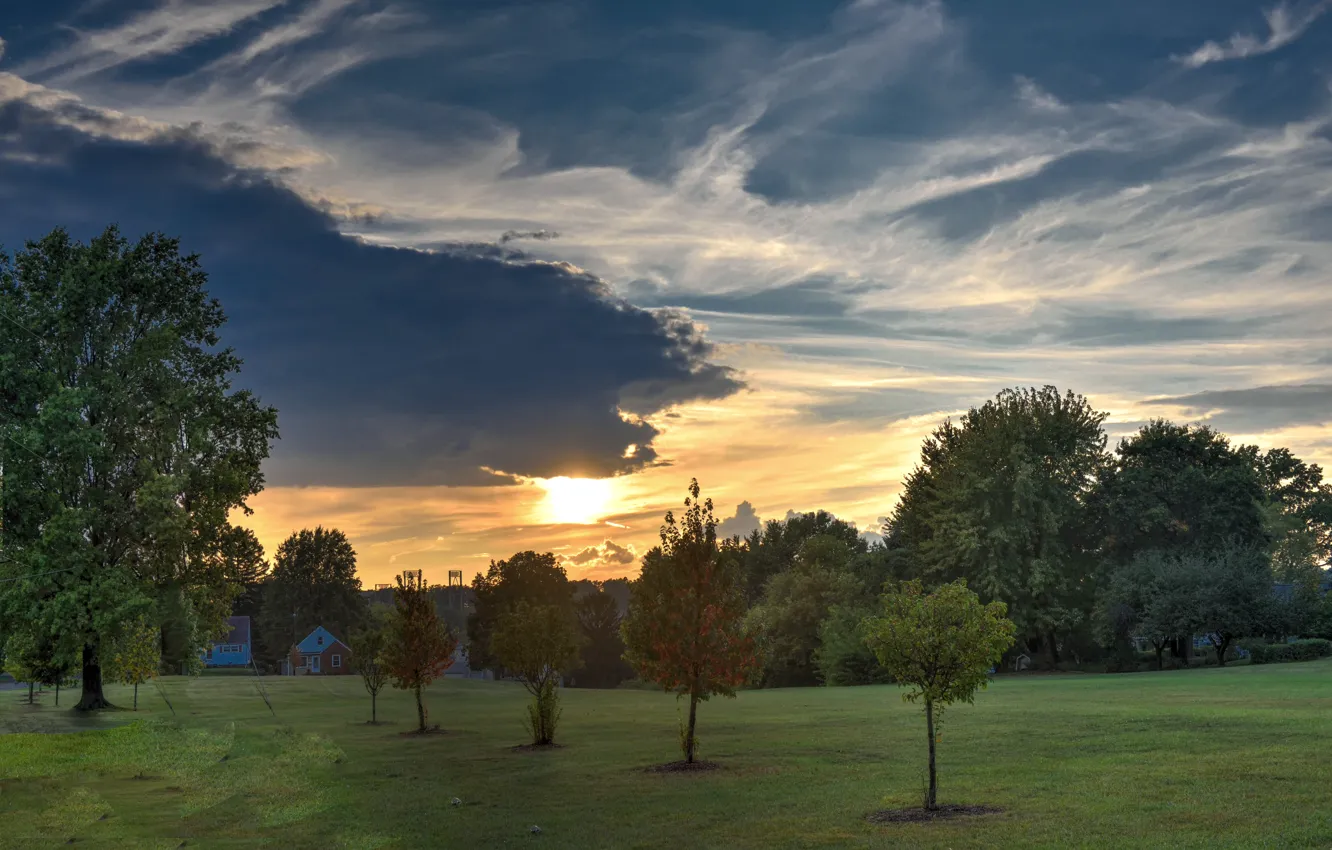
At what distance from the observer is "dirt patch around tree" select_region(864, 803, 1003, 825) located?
20234 mm

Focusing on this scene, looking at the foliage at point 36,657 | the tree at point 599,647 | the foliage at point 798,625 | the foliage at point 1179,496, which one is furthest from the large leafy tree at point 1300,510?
the foliage at point 36,657

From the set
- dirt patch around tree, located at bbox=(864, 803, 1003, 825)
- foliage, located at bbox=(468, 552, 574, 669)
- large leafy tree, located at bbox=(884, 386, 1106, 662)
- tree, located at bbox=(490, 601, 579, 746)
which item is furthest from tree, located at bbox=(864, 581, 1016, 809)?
foliage, located at bbox=(468, 552, 574, 669)

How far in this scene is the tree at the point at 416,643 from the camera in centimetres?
4775

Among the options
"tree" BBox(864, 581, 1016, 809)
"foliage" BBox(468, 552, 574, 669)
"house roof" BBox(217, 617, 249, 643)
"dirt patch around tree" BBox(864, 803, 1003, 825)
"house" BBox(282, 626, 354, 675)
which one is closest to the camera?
"dirt patch around tree" BBox(864, 803, 1003, 825)

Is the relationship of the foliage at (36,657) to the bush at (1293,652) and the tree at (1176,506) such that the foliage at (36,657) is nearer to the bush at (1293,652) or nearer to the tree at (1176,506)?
the tree at (1176,506)

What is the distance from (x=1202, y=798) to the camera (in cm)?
2012

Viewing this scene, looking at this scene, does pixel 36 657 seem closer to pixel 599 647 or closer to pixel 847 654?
pixel 847 654

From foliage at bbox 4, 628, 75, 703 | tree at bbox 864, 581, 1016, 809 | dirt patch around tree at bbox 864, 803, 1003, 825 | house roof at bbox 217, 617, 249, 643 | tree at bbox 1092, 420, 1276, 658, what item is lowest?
house roof at bbox 217, 617, 249, 643

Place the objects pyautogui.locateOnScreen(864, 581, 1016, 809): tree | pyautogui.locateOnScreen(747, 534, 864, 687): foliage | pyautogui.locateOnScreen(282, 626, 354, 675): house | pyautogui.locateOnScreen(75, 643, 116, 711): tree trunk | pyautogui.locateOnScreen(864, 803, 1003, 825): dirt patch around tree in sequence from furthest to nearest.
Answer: pyautogui.locateOnScreen(282, 626, 354, 675): house, pyautogui.locateOnScreen(747, 534, 864, 687): foliage, pyautogui.locateOnScreen(75, 643, 116, 711): tree trunk, pyautogui.locateOnScreen(864, 581, 1016, 809): tree, pyautogui.locateOnScreen(864, 803, 1003, 825): dirt patch around tree

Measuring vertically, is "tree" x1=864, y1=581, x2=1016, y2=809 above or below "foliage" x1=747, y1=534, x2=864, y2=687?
above

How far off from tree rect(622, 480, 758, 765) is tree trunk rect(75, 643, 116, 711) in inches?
1125

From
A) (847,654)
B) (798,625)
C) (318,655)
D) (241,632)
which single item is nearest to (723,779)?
(847,654)

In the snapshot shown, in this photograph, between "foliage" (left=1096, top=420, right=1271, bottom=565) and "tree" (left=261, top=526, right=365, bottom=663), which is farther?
"tree" (left=261, top=526, right=365, bottom=663)

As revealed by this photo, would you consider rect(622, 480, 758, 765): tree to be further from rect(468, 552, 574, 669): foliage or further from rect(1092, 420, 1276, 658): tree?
rect(468, 552, 574, 669): foliage
